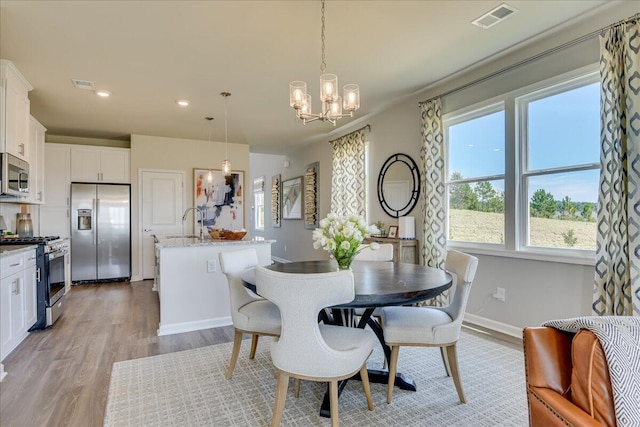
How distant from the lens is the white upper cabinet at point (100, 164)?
5.84 metres

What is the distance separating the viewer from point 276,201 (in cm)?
853

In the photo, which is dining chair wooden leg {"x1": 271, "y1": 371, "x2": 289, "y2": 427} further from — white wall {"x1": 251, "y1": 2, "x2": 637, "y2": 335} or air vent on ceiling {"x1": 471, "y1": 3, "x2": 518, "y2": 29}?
air vent on ceiling {"x1": 471, "y1": 3, "x2": 518, "y2": 29}

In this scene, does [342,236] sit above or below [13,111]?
below

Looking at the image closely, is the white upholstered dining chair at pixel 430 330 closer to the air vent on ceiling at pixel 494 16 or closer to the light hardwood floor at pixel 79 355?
the light hardwood floor at pixel 79 355

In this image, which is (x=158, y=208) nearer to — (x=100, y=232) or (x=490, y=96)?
(x=100, y=232)

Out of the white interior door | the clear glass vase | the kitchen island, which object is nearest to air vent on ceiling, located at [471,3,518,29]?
the clear glass vase

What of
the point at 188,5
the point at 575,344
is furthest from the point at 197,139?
the point at 575,344

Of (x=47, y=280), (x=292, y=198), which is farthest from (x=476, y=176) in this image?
(x=292, y=198)

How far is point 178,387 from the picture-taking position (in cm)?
225

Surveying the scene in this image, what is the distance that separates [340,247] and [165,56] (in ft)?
8.33

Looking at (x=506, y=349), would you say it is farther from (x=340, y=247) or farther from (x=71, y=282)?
(x=71, y=282)

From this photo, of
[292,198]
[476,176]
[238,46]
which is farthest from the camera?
[292,198]

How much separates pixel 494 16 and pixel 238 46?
208cm

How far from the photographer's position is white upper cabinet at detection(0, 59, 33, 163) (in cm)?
323
